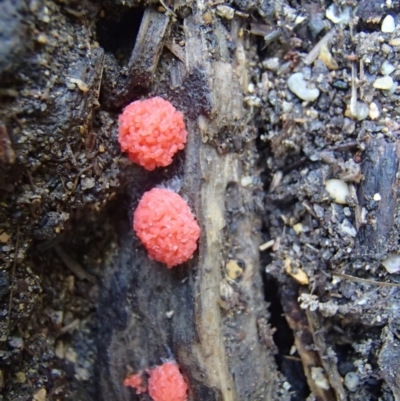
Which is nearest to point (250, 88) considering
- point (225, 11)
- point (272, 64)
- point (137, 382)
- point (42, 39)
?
point (272, 64)

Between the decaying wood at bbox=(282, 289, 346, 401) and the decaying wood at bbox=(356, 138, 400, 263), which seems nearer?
the decaying wood at bbox=(356, 138, 400, 263)

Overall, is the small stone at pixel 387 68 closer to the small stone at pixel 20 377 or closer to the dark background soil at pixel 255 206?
the dark background soil at pixel 255 206

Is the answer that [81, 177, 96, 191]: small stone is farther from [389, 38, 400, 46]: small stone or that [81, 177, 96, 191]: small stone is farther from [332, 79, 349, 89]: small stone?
[389, 38, 400, 46]: small stone

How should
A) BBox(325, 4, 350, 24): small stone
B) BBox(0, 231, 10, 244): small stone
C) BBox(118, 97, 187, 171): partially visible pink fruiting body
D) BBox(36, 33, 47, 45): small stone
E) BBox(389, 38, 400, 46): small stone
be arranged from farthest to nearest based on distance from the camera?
1. BBox(325, 4, 350, 24): small stone
2. BBox(389, 38, 400, 46): small stone
3. BBox(118, 97, 187, 171): partially visible pink fruiting body
4. BBox(0, 231, 10, 244): small stone
5. BBox(36, 33, 47, 45): small stone

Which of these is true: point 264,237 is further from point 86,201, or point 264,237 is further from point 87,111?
point 87,111

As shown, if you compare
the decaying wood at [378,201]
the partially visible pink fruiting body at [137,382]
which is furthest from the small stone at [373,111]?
the partially visible pink fruiting body at [137,382]

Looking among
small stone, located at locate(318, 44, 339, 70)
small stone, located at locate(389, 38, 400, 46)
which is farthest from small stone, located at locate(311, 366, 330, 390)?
small stone, located at locate(389, 38, 400, 46)
